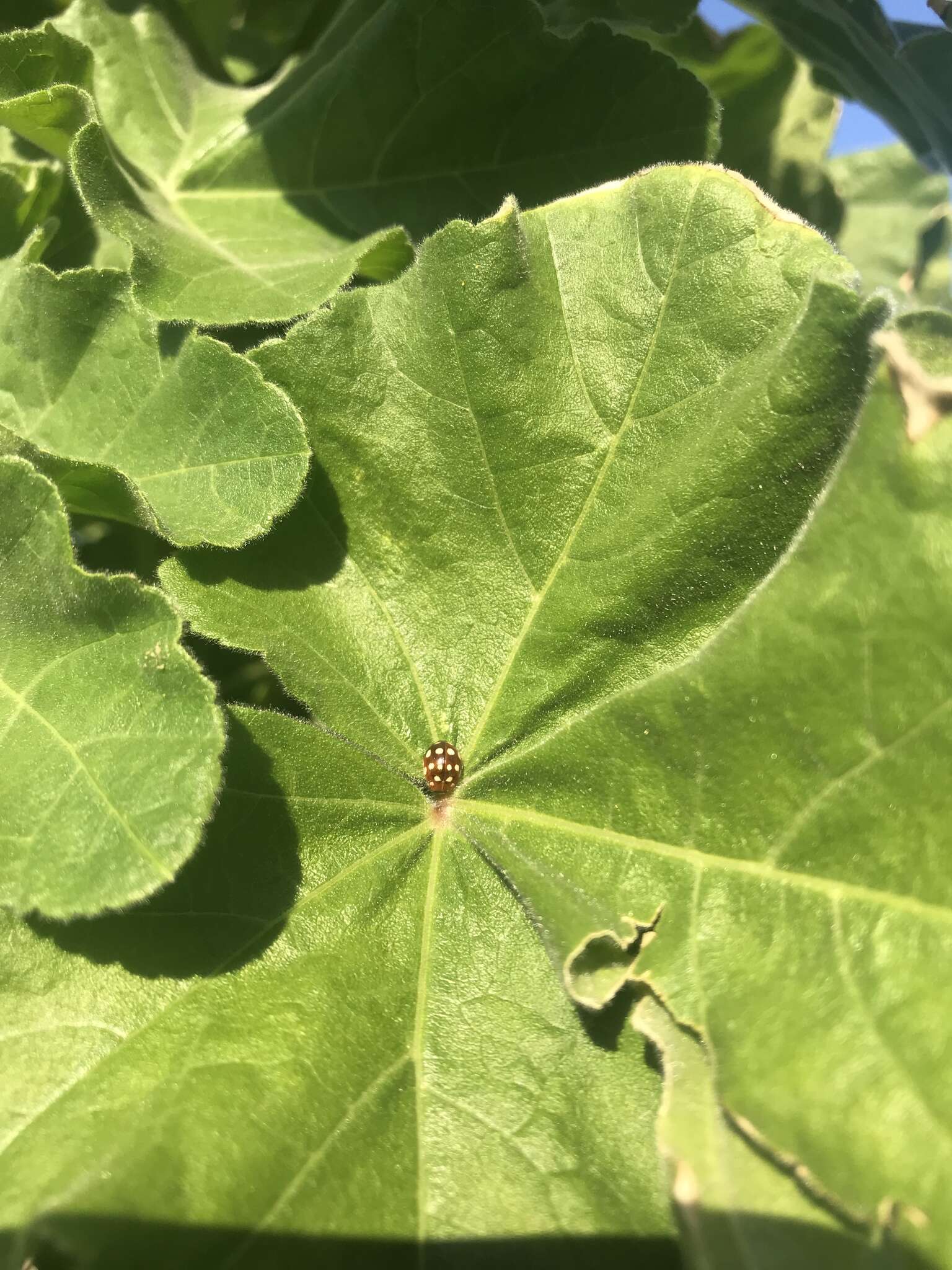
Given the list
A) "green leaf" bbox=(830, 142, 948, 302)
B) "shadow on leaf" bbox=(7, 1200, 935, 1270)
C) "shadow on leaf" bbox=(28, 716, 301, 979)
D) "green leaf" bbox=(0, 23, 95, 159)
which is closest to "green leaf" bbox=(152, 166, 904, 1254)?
"shadow on leaf" bbox=(28, 716, 301, 979)

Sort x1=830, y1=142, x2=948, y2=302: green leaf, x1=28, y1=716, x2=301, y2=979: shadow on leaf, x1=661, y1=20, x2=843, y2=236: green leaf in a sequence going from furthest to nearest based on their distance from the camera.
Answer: x1=830, y1=142, x2=948, y2=302: green leaf < x1=661, y1=20, x2=843, y2=236: green leaf < x1=28, y1=716, x2=301, y2=979: shadow on leaf

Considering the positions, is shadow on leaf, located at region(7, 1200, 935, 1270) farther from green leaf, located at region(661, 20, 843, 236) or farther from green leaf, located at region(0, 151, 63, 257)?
green leaf, located at region(661, 20, 843, 236)

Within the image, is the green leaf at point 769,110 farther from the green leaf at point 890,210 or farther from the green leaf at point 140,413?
the green leaf at point 140,413

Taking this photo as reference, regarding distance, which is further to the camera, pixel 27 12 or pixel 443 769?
pixel 27 12

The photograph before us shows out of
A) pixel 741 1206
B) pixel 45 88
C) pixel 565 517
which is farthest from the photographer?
pixel 45 88

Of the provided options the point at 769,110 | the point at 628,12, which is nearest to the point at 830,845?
the point at 628,12

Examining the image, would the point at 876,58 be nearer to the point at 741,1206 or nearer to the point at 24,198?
the point at 24,198

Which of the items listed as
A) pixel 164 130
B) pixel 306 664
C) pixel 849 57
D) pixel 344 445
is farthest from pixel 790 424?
pixel 164 130
